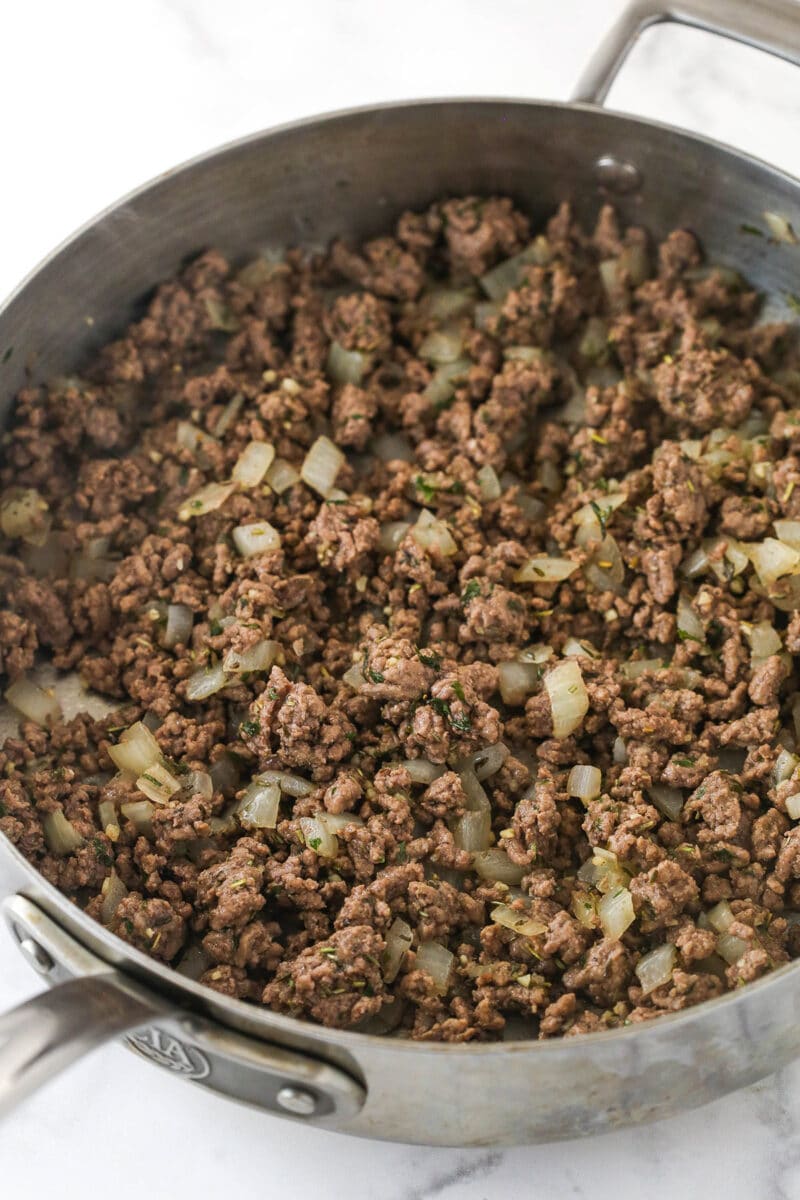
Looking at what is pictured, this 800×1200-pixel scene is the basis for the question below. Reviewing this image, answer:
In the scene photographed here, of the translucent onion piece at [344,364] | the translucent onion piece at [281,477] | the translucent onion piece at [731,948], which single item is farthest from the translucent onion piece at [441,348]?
the translucent onion piece at [731,948]

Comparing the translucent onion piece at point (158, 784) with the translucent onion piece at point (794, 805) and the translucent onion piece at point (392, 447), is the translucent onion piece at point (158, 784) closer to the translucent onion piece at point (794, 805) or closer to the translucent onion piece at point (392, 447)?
the translucent onion piece at point (392, 447)

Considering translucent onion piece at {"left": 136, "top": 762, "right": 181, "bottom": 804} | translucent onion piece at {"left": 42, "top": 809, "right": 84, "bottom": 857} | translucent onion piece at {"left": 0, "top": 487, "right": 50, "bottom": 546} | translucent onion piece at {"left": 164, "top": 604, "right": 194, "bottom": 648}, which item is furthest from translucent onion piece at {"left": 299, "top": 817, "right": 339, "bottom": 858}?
translucent onion piece at {"left": 0, "top": 487, "right": 50, "bottom": 546}

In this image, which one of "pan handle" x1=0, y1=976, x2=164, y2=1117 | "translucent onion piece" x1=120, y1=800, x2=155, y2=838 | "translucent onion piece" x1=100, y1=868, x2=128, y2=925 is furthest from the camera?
"translucent onion piece" x1=120, y1=800, x2=155, y2=838

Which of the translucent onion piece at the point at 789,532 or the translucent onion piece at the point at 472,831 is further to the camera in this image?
the translucent onion piece at the point at 789,532

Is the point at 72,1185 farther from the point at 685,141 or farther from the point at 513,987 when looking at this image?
the point at 685,141

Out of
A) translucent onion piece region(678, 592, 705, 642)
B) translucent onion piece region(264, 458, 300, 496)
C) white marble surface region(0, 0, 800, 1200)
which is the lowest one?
translucent onion piece region(678, 592, 705, 642)

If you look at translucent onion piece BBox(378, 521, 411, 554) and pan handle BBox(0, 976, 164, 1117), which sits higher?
pan handle BBox(0, 976, 164, 1117)

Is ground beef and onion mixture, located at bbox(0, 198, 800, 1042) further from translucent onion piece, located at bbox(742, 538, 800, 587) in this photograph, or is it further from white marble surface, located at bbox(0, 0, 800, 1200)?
white marble surface, located at bbox(0, 0, 800, 1200)
